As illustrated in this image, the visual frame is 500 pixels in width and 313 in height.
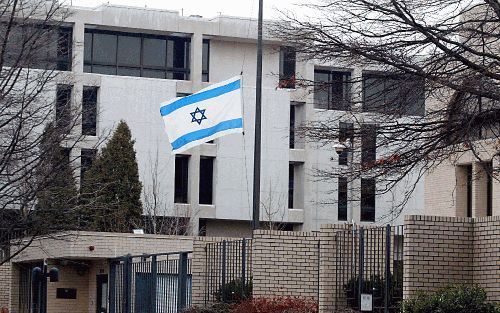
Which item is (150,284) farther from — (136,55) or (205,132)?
(136,55)

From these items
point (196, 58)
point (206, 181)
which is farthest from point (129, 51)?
point (206, 181)

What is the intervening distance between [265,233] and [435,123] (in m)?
7.88

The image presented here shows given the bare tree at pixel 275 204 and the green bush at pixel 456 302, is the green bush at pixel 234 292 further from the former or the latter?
the bare tree at pixel 275 204

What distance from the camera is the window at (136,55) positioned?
211ft

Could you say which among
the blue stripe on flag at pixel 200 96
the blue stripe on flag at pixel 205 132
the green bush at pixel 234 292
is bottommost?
the green bush at pixel 234 292

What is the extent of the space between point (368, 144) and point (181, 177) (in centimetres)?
4794

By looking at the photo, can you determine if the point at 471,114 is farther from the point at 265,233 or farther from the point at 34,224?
the point at 34,224

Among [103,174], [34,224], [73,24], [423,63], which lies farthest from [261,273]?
[73,24]

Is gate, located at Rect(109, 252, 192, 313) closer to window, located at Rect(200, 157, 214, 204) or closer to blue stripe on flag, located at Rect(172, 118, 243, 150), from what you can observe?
blue stripe on flag, located at Rect(172, 118, 243, 150)

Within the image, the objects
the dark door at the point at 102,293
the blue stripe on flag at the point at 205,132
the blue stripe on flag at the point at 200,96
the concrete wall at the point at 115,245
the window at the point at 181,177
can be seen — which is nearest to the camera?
the blue stripe on flag at the point at 205,132

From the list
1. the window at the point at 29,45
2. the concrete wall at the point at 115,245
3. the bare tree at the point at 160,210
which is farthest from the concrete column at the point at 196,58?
the window at the point at 29,45

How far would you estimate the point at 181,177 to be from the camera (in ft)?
212

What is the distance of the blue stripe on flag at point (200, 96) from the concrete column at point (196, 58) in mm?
36917

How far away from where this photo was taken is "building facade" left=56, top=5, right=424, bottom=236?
2454 inches
